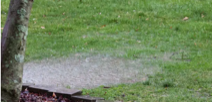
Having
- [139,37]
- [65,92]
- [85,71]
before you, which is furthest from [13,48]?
[139,37]

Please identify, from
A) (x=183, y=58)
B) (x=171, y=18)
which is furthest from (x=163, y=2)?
(x=183, y=58)

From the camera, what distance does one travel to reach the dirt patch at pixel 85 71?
5730 millimetres

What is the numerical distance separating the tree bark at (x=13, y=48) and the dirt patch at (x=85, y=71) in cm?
182

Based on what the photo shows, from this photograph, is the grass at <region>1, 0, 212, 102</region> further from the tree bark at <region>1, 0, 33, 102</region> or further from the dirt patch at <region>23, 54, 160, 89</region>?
the tree bark at <region>1, 0, 33, 102</region>

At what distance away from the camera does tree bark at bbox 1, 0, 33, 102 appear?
11.9ft

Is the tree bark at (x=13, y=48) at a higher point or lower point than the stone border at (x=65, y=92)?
higher

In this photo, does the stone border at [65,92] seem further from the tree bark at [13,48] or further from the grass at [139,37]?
the tree bark at [13,48]

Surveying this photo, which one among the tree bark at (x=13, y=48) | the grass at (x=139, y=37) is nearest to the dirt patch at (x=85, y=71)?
the grass at (x=139, y=37)

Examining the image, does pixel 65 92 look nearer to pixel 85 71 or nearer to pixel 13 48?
pixel 13 48

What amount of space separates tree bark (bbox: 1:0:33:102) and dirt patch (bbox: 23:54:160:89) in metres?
1.82

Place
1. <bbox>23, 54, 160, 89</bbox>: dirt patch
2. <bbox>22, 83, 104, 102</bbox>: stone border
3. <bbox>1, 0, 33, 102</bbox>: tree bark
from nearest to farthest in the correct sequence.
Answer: <bbox>1, 0, 33, 102</bbox>: tree bark, <bbox>22, 83, 104, 102</bbox>: stone border, <bbox>23, 54, 160, 89</bbox>: dirt patch

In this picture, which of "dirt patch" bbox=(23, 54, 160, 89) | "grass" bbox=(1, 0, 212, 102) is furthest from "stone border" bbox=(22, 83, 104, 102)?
"dirt patch" bbox=(23, 54, 160, 89)

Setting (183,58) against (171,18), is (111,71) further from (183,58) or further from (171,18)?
(171,18)

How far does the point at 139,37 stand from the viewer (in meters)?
8.76
